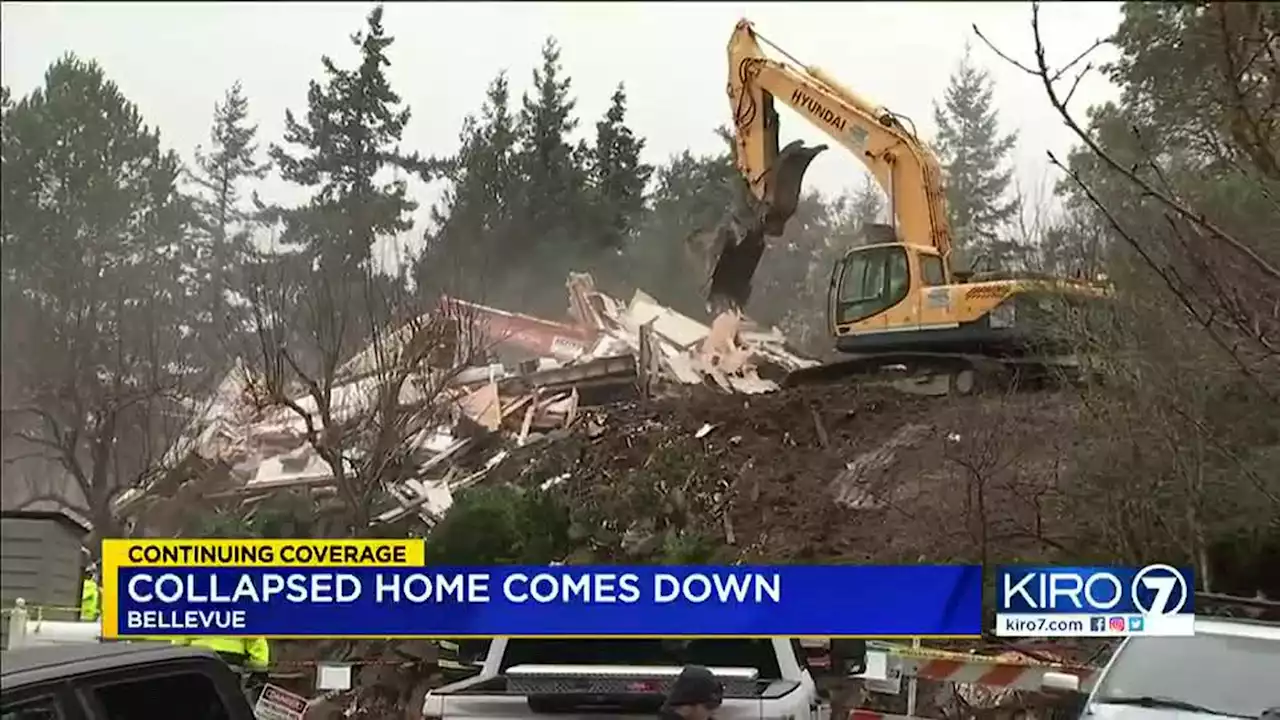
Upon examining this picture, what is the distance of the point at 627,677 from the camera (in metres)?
5.59

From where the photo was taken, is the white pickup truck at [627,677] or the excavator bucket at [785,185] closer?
the white pickup truck at [627,677]

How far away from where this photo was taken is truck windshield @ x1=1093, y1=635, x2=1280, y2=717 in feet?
17.4

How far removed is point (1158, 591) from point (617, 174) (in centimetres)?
314

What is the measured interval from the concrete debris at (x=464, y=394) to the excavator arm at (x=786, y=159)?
1.18 feet

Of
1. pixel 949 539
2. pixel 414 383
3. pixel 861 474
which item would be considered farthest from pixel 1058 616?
pixel 414 383

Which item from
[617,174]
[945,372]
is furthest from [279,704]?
[945,372]

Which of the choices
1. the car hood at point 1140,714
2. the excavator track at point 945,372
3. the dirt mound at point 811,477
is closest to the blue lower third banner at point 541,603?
the dirt mound at point 811,477

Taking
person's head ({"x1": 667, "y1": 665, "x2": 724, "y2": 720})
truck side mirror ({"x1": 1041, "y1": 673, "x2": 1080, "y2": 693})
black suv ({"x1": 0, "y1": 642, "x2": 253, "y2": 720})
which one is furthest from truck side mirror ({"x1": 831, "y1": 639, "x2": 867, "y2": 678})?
black suv ({"x1": 0, "y1": 642, "x2": 253, "y2": 720})

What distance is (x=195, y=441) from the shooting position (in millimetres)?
7379

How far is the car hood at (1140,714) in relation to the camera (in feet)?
17.0

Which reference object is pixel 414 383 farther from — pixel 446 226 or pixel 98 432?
pixel 98 432

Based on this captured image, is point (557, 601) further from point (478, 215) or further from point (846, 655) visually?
point (478, 215)

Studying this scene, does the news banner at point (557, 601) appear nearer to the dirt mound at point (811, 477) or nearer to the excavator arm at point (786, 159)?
the dirt mound at point (811, 477)

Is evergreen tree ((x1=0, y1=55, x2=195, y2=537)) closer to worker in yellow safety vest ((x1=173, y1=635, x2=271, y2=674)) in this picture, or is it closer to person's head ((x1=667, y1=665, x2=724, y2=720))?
worker in yellow safety vest ((x1=173, y1=635, x2=271, y2=674))
